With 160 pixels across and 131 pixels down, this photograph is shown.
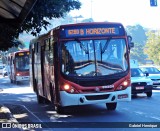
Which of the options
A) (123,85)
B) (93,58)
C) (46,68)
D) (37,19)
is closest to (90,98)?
(123,85)

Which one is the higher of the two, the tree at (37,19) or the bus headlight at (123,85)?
the tree at (37,19)

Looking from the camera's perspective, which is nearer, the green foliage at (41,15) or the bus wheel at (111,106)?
the green foliage at (41,15)

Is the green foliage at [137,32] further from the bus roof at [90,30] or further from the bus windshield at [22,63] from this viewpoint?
the bus roof at [90,30]

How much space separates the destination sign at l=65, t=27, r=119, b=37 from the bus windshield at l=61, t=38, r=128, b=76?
9.9 inches

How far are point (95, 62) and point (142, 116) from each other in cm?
236

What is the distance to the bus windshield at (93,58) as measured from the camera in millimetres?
12828

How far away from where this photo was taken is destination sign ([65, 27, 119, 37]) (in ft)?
43.3

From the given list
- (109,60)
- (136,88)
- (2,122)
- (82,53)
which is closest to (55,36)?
(82,53)

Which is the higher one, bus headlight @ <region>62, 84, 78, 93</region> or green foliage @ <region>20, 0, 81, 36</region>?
green foliage @ <region>20, 0, 81, 36</region>

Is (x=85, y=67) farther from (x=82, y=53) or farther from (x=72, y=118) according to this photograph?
(x=72, y=118)

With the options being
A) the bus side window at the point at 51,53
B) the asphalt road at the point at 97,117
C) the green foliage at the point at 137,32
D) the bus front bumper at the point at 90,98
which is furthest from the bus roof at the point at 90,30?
the green foliage at the point at 137,32

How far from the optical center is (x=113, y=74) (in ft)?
42.4

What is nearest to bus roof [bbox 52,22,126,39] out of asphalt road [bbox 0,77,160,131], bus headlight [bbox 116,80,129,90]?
bus headlight [bbox 116,80,129,90]

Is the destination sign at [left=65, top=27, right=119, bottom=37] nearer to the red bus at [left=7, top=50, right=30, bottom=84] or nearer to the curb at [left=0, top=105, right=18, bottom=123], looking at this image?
the curb at [left=0, top=105, right=18, bottom=123]
